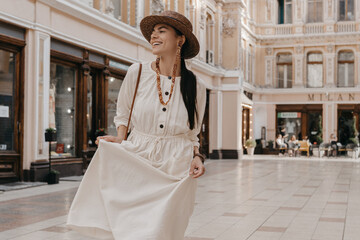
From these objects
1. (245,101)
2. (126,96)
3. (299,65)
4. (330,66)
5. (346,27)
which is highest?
(346,27)

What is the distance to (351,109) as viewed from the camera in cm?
3145

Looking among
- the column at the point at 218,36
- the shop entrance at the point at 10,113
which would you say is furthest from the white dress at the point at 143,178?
the column at the point at 218,36

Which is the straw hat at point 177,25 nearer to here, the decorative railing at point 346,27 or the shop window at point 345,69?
the shop window at point 345,69

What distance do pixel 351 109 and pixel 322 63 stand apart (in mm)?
3387

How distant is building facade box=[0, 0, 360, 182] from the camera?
34.5 feet

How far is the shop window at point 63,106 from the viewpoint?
38.7 feet

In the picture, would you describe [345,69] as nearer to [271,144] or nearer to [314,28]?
[314,28]

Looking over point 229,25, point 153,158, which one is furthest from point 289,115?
point 153,158

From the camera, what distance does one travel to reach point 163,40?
9.60ft

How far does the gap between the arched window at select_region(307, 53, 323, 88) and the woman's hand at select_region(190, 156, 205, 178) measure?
1212 inches

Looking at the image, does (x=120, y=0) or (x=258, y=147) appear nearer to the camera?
(x=120, y=0)

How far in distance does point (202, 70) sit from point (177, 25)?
19283mm

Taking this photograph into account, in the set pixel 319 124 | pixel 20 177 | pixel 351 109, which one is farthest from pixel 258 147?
pixel 20 177

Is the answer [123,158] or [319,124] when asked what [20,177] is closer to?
[123,158]
